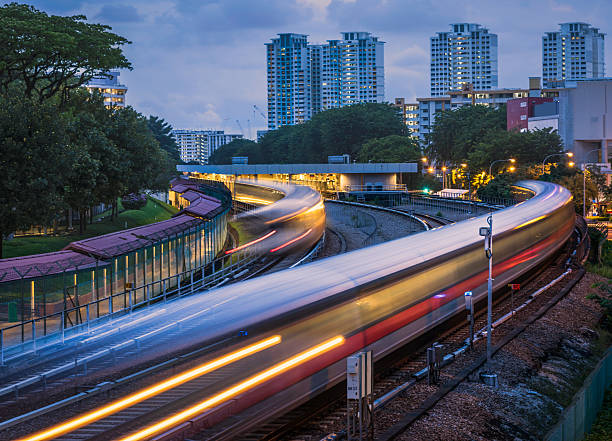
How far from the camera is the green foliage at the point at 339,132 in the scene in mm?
142500

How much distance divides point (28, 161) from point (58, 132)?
214cm

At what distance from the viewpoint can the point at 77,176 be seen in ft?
143

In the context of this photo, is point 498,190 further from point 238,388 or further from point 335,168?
point 238,388

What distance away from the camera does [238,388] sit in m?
11.4

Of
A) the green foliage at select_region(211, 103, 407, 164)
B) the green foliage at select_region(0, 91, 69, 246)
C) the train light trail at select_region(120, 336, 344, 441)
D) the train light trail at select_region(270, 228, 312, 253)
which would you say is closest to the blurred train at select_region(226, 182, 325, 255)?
the train light trail at select_region(270, 228, 312, 253)

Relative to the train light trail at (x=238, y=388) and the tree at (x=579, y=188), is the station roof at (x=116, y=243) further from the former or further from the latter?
the tree at (x=579, y=188)

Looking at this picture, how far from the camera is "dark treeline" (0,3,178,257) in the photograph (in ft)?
114

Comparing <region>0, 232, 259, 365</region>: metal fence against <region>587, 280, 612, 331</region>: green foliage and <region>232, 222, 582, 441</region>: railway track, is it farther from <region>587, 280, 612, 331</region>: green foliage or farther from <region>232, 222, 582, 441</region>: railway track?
<region>587, 280, 612, 331</region>: green foliage

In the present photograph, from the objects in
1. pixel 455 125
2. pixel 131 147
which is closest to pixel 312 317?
pixel 131 147

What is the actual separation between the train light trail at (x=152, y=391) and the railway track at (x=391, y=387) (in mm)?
908

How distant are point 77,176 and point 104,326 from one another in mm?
33791

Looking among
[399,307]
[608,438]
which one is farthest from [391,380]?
[608,438]

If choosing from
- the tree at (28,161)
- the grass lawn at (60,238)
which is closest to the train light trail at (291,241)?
the tree at (28,161)

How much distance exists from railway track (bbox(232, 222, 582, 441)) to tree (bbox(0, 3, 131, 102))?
1237 inches
